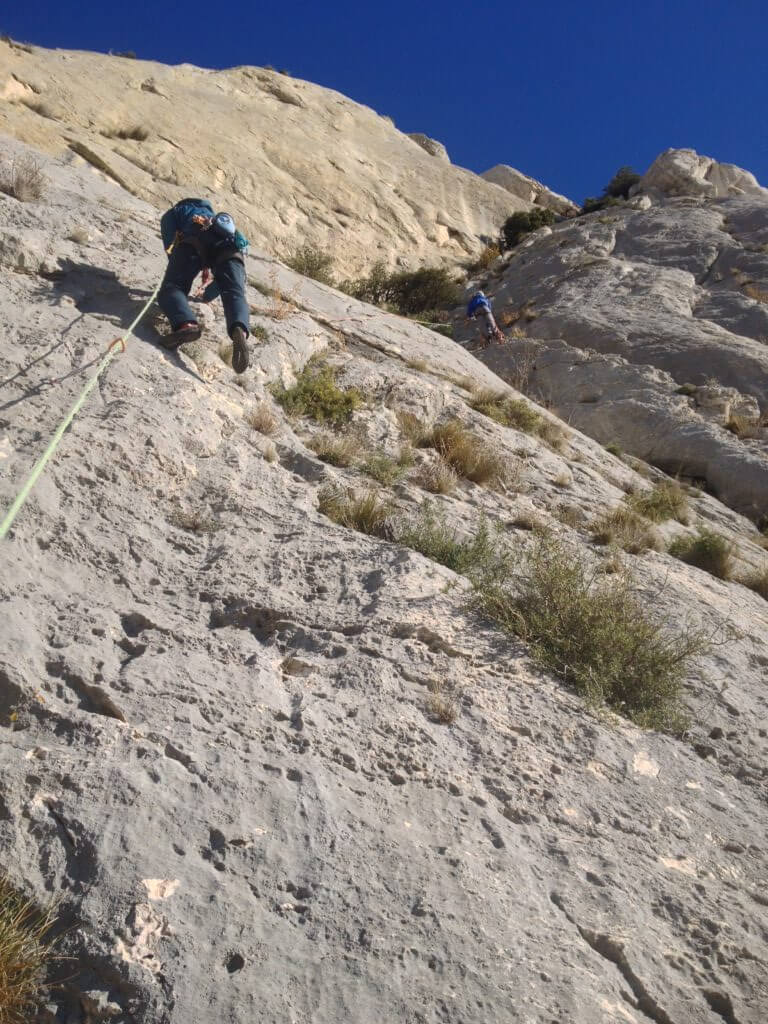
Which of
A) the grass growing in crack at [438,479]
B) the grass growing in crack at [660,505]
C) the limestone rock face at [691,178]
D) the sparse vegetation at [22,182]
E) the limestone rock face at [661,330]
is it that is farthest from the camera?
the limestone rock face at [691,178]

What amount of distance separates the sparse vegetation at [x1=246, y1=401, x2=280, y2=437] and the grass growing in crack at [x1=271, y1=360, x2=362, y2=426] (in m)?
0.41

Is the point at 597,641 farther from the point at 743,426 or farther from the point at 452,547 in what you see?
the point at 743,426

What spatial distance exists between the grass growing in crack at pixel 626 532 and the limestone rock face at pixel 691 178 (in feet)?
69.6

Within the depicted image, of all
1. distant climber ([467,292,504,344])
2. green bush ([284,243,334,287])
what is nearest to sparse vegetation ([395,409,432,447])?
green bush ([284,243,334,287])

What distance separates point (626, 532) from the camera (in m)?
5.59

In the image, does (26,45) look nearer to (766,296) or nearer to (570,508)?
(766,296)

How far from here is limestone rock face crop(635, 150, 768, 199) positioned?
24609mm

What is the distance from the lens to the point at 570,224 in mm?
24141

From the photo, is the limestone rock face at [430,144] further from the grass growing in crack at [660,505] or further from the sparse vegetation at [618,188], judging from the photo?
the grass growing in crack at [660,505]

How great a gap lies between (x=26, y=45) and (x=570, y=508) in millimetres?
19140

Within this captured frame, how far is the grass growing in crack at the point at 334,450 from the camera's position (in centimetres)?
518

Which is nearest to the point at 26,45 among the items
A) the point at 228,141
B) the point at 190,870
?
the point at 228,141

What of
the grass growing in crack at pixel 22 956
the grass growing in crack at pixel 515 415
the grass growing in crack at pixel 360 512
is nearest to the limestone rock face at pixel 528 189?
the grass growing in crack at pixel 515 415

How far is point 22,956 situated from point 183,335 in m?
3.95
